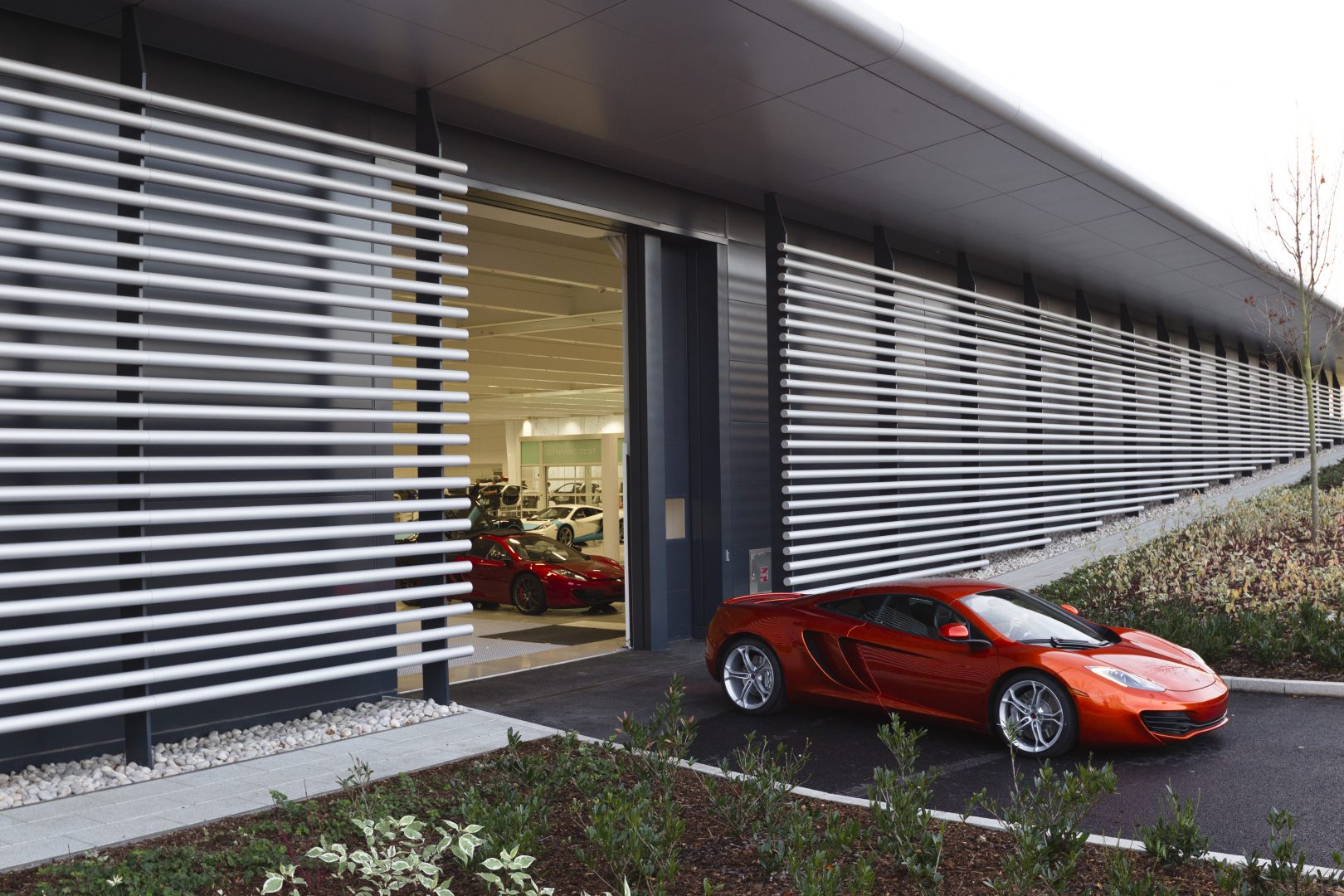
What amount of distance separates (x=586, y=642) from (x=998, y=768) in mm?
6829

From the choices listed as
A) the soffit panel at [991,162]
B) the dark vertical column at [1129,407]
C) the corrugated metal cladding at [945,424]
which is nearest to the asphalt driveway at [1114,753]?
the corrugated metal cladding at [945,424]

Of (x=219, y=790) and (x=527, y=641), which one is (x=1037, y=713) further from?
(x=527, y=641)

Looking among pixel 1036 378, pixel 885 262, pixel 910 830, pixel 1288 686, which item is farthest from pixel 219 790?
pixel 1036 378

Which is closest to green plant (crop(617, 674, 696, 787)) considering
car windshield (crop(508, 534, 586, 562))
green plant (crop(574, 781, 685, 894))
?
green plant (crop(574, 781, 685, 894))

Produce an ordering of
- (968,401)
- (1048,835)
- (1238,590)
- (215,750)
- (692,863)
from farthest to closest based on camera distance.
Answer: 1. (968,401)
2. (1238,590)
3. (215,750)
4. (692,863)
5. (1048,835)

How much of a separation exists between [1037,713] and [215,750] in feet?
18.9

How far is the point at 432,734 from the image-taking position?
8062 mm

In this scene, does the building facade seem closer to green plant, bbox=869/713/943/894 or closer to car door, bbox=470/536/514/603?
car door, bbox=470/536/514/603

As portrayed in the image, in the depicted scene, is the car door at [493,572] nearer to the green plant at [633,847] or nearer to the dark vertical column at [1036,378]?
the dark vertical column at [1036,378]

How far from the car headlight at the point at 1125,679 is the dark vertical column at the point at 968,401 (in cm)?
911

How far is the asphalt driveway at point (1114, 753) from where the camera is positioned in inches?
230

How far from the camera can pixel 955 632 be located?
24.9 ft

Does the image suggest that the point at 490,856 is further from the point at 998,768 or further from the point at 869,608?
the point at 869,608

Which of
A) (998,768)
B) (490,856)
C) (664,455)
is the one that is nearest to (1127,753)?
(998,768)
